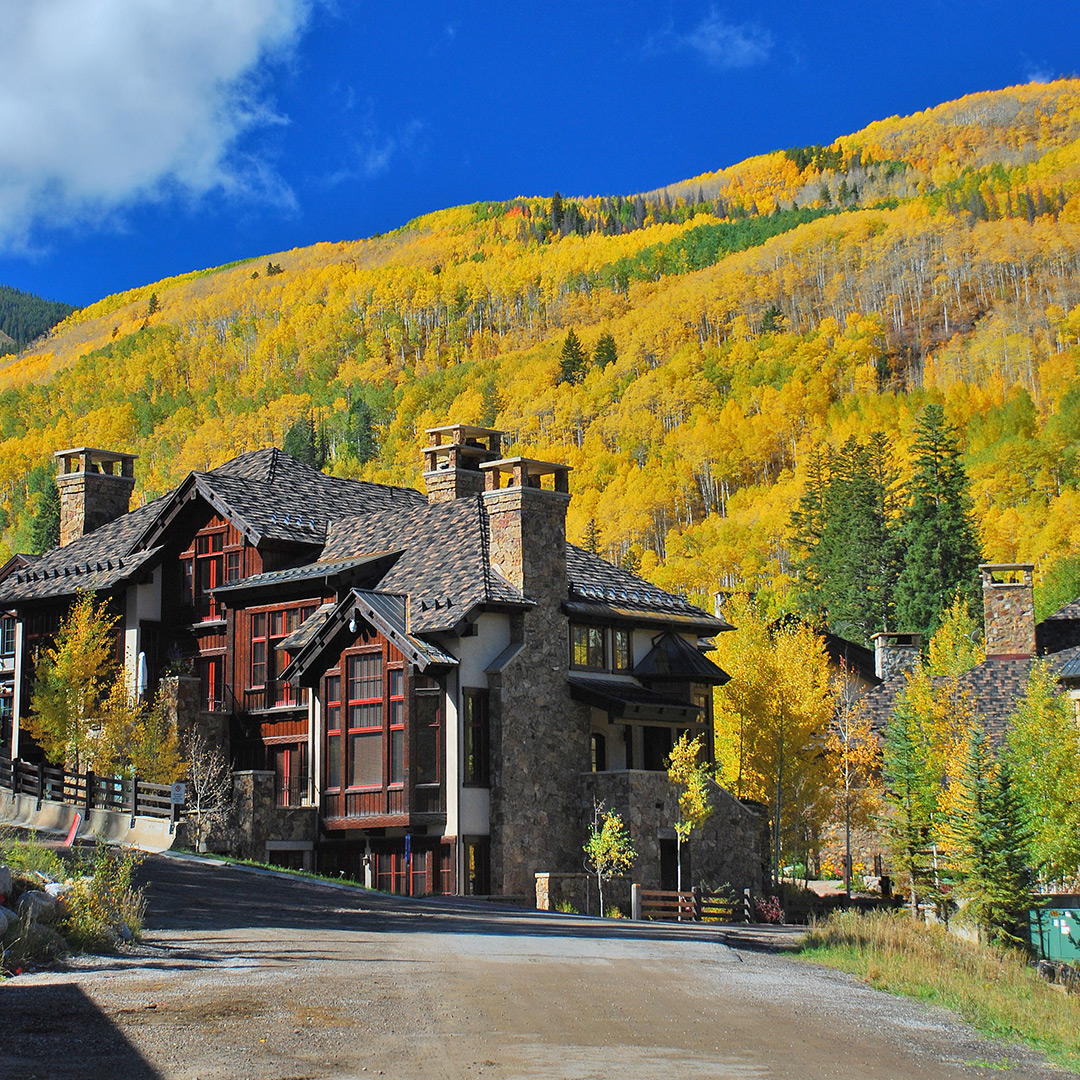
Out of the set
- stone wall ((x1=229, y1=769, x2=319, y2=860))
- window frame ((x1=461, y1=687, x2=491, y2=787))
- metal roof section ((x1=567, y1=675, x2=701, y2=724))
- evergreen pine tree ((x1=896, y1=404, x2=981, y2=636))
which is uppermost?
evergreen pine tree ((x1=896, y1=404, x2=981, y2=636))

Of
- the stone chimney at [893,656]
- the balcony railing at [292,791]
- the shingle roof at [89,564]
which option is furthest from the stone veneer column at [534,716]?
the stone chimney at [893,656]

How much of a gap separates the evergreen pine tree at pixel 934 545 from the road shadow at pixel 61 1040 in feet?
226

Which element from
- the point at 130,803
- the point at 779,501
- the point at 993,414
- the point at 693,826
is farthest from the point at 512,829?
the point at 993,414

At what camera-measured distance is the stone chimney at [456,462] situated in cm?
4556

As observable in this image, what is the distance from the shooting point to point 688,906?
35.7 m

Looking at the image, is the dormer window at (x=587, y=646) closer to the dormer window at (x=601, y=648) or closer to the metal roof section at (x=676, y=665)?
the dormer window at (x=601, y=648)

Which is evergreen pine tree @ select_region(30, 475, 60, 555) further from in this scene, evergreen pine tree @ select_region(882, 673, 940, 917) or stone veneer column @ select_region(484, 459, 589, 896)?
evergreen pine tree @ select_region(882, 673, 940, 917)

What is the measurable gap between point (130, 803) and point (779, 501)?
11673 centimetres

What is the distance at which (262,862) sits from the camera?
35.8 m

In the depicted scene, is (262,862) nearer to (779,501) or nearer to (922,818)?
(922,818)

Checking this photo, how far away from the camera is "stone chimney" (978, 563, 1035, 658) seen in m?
50.6

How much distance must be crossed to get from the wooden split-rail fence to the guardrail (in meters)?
11.8

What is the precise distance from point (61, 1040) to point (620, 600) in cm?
2919

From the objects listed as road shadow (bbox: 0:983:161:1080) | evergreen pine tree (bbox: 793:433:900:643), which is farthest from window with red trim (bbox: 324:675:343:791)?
evergreen pine tree (bbox: 793:433:900:643)
